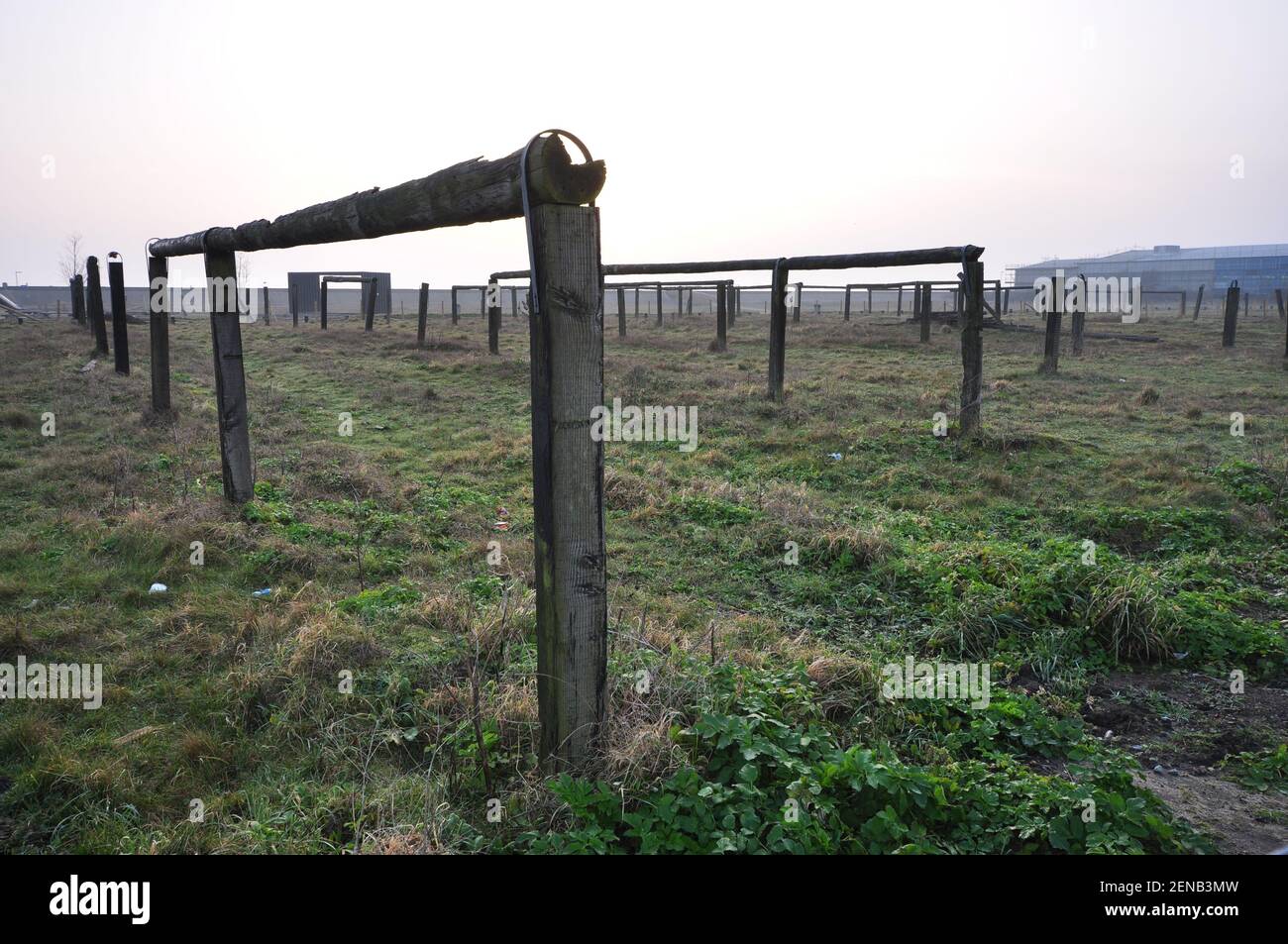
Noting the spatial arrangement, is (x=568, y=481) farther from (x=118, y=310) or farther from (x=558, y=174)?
(x=118, y=310)

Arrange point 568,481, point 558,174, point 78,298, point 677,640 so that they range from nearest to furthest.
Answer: point 558,174, point 568,481, point 677,640, point 78,298

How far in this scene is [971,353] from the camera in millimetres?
8430

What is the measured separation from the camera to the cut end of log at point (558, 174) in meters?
2.35

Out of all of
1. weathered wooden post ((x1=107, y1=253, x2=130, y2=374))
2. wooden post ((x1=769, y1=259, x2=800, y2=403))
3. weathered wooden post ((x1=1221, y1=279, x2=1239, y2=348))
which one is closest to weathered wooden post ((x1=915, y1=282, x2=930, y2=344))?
weathered wooden post ((x1=1221, y1=279, x2=1239, y2=348))

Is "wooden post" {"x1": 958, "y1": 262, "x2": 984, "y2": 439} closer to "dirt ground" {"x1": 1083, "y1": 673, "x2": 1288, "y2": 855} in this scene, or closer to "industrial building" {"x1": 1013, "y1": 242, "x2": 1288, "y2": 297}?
"dirt ground" {"x1": 1083, "y1": 673, "x2": 1288, "y2": 855}

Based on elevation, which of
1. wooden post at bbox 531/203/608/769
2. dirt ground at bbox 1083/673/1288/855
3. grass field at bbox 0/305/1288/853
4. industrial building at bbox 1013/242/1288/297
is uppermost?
industrial building at bbox 1013/242/1288/297

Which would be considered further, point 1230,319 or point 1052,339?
point 1230,319

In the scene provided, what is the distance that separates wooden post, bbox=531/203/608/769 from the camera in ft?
8.03

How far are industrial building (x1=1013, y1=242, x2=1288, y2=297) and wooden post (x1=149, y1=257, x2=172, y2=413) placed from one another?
72.8 m

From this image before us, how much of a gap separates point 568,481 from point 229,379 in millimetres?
4468

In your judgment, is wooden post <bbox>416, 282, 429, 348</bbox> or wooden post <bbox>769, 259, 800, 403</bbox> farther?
wooden post <bbox>416, 282, 429, 348</bbox>

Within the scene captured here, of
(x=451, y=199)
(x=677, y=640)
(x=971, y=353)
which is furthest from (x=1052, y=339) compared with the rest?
(x=451, y=199)
